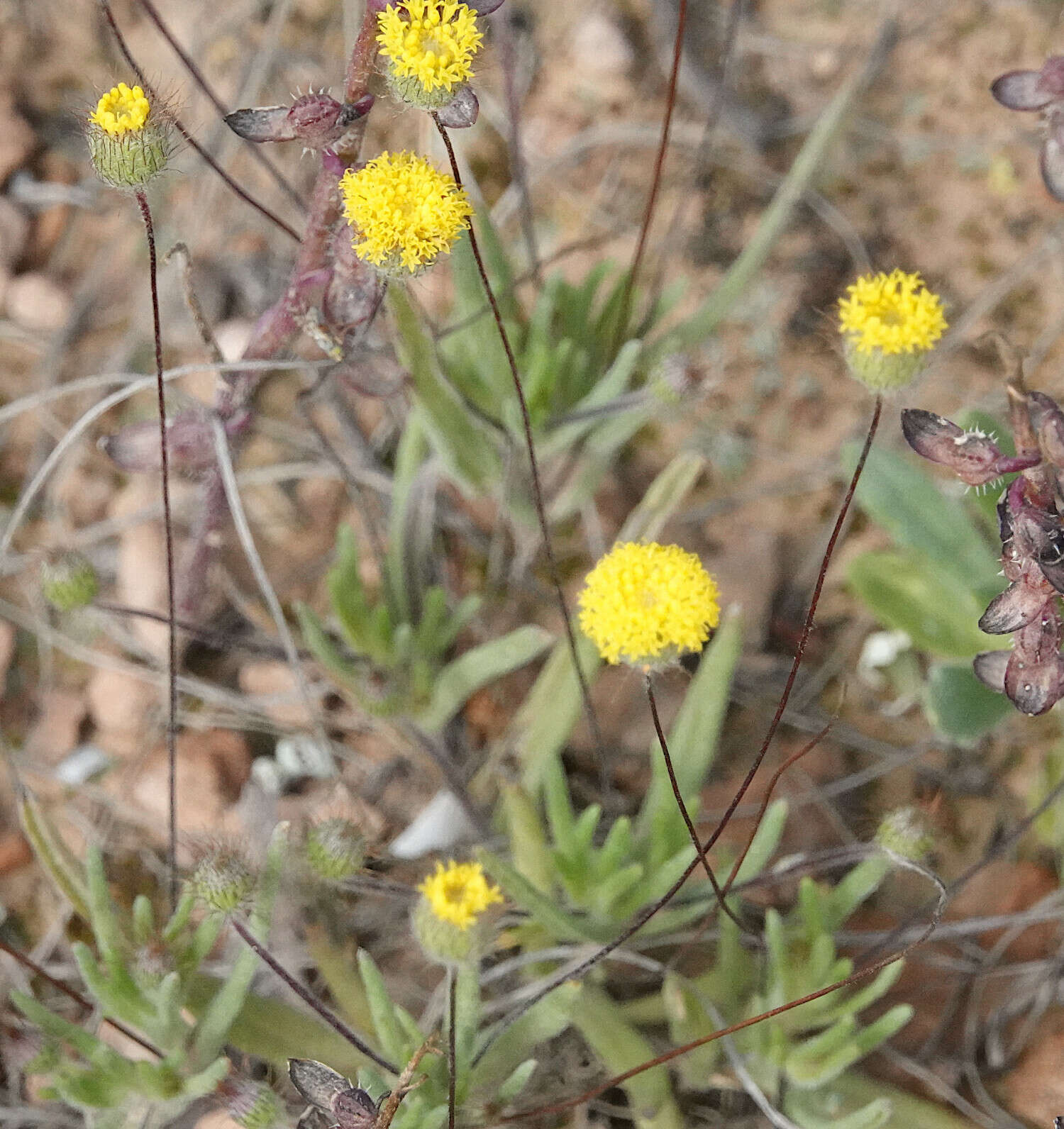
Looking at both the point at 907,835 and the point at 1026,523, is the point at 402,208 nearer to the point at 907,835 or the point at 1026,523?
the point at 1026,523

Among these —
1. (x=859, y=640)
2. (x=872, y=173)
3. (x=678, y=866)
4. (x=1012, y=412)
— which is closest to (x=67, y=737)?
(x=678, y=866)

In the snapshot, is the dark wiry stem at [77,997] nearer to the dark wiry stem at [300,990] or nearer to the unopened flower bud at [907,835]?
the dark wiry stem at [300,990]

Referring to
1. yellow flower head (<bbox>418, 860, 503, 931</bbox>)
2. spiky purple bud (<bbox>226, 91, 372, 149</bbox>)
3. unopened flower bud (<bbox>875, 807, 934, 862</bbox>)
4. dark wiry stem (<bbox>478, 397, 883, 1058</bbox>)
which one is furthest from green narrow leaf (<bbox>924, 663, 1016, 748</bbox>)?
spiky purple bud (<bbox>226, 91, 372, 149</bbox>)

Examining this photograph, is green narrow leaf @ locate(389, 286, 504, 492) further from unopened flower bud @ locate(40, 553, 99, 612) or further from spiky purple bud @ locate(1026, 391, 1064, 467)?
spiky purple bud @ locate(1026, 391, 1064, 467)

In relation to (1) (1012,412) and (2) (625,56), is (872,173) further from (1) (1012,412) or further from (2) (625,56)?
(1) (1012,412)

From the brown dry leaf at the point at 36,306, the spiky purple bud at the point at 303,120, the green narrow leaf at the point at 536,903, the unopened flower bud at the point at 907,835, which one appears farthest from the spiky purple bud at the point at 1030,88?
the brown dry leaf at the point at 36,306
